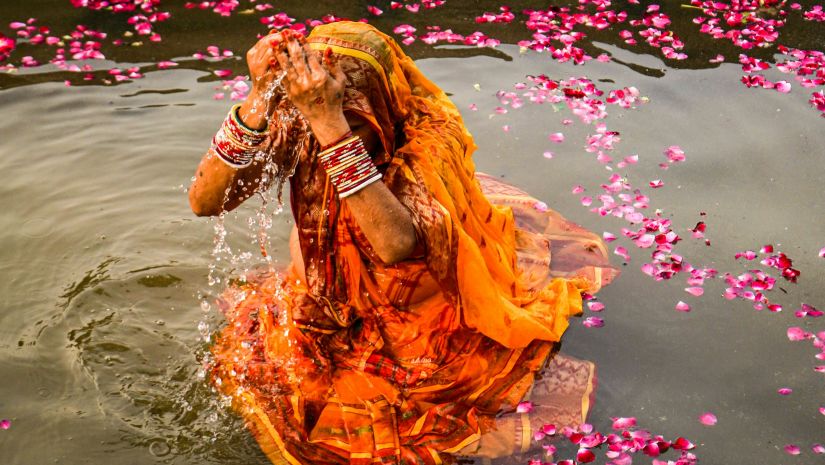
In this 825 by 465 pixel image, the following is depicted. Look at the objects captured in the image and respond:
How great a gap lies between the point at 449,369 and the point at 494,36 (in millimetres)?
4657

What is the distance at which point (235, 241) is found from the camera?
541 centimetres

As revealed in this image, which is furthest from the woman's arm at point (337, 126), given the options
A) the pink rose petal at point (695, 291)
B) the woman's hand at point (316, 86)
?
the pink rose petal at point (695, 291)

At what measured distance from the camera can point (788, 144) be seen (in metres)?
6.39

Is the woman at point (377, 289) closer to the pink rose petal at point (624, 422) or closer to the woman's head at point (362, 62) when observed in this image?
the woman's head at point (362, 62)

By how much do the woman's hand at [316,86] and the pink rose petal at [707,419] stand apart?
2.47 metres

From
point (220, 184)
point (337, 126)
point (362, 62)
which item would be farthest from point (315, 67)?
point (220, 184)

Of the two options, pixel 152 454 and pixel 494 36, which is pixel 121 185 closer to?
pixel 152 454

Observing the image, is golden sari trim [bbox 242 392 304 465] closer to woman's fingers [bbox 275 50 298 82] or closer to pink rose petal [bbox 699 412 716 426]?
woman's fingers [bbox 275 50 298 82]

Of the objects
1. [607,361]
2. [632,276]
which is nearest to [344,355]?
[607,361]

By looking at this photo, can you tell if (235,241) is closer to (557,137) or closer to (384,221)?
(384,221)

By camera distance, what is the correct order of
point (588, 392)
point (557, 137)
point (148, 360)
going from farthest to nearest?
point (557, 137)
point (148, 360)
point (588, 392)

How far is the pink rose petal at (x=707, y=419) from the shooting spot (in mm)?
4270

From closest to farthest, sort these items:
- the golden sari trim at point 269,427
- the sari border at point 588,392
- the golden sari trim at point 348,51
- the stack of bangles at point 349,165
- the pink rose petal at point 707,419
Answer: the stack of bangles at point 349,165
the golden sari trim at point 348,51
the golden sari trim at point 269,427
the sari border at point 588,392
the pink rose petal at point 707,419

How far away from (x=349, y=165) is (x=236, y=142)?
488 millimetres
